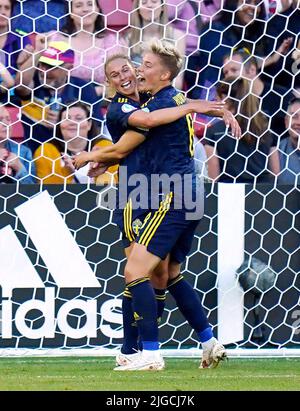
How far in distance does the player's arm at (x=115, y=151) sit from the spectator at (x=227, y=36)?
181 cm

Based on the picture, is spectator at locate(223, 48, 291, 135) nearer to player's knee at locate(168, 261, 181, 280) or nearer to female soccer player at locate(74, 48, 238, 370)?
female soccer player at locate(74, 48, 238, 370)

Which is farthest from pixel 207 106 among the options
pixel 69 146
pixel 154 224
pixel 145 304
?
pixel 69 146

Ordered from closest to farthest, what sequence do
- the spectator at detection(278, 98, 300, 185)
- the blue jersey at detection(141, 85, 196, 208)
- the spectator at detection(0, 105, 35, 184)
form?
the blue jersey at detection(141, 85, 196, 208) < the spectator at detection(0, 105, 35, 184) < the spectator at detection(278, 98, 300, 185)

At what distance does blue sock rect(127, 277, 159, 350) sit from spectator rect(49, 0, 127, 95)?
2228 mm

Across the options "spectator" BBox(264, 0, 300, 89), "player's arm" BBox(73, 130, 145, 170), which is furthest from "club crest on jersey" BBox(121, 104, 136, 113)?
"spectator" BBox(264, 0, 300, 89)

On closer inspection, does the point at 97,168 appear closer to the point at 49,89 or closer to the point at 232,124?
the point at 232,124

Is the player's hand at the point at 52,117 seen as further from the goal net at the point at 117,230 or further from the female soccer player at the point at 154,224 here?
the female soccer player at the point at 154,224

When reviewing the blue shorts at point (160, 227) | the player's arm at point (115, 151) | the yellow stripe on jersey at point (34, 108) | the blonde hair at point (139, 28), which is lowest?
the blue shorts at point (160, 227)

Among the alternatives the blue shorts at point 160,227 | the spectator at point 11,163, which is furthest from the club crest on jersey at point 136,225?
the spectator at point 11,163

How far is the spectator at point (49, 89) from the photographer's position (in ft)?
27.0

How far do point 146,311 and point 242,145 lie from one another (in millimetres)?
2169

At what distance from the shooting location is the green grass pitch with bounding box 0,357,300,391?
5699 millimetres

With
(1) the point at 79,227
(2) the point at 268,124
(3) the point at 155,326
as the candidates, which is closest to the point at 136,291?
(3) the point at 155,326

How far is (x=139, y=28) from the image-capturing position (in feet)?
27.3
